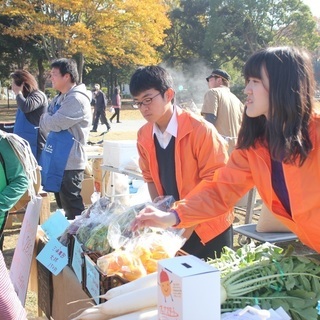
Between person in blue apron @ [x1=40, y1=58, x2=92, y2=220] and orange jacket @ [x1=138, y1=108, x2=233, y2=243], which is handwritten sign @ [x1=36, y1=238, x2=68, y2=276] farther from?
person in blue apron @ [x1=40, y1=58, x2=92, y2=220]

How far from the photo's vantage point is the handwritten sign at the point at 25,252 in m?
2.27

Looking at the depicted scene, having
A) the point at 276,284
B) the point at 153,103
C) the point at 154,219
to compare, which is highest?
the point at 153,103

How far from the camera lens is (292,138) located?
1444mm

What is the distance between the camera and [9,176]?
2.62 m

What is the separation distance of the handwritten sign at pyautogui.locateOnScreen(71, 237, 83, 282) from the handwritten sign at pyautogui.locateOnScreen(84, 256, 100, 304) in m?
0.11

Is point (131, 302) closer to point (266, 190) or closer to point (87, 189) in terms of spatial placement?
point (266, 190)

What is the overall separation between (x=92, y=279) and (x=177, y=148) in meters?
0.77

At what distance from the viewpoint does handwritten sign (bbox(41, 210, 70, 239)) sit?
94.3 inches

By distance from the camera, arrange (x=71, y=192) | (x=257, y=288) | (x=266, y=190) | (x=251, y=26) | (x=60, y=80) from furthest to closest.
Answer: (x=251, y=26)
(x=71, y=192)
(x=60, y=80)
(x=266, y=190)
(x=257, y=288)

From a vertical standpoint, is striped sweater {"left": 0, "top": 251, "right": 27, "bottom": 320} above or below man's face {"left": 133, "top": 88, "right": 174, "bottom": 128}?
below

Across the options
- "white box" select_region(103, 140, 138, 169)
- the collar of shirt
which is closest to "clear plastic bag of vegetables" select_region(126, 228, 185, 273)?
the collar of shirt

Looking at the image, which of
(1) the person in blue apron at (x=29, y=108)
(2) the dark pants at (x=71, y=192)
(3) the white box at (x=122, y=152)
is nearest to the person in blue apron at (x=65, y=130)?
(2) the dark pants at (x=71, y=192)

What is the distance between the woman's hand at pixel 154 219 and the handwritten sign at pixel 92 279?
0.76ft

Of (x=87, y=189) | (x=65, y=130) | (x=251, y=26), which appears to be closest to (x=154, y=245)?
(x=65, y=130)
